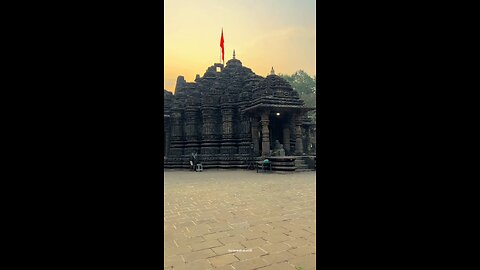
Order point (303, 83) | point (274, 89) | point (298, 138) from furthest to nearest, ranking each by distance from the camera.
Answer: point (303, 83)
point (298, 138)
point (274, 89)

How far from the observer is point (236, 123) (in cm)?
1862

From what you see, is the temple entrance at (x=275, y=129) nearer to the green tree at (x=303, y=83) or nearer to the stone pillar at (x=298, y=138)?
the stone pillar at (x=298, y=138)

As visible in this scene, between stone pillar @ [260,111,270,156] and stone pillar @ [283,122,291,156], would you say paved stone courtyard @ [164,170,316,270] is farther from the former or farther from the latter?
stone pillar @ [283,122,291,156]

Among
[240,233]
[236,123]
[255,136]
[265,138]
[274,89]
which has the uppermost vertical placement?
[274,89]

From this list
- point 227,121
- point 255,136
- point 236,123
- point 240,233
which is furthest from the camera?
point 236,123

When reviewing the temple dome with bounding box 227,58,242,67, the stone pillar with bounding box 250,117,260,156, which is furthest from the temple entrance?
the temple dome with bounding box 227,58,242,67

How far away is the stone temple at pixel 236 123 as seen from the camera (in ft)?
52.9

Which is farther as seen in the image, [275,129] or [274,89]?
[275,129]

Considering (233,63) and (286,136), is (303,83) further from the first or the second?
(286,136)

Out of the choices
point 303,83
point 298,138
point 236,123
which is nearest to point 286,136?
point 298,138

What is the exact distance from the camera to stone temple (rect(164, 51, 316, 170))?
16133mm
